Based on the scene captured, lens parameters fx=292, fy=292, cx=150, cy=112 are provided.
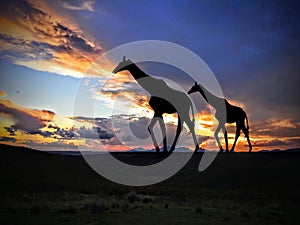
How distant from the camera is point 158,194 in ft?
67.3

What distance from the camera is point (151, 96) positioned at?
2003 centimetres

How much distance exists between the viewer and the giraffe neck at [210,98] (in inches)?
1040

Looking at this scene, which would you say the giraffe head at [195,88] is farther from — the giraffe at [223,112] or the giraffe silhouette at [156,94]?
the giraffe silhouette at [156,94]

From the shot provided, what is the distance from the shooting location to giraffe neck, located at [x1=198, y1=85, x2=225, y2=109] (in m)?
26.4

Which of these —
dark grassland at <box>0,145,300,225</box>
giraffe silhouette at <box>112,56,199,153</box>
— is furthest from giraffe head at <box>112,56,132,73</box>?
dark grassland at <box>0,145,300,225</box>

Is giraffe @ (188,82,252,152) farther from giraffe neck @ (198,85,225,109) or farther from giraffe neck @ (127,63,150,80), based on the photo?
giraffe neck @ (127,63,150,80)

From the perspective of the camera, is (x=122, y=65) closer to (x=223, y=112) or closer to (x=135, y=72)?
(x=135, y=72)

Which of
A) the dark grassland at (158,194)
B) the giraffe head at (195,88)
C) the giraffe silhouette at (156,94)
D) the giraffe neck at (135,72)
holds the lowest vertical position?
the dark grassland at (158,194)

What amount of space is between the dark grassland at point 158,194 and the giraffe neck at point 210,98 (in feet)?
16.5

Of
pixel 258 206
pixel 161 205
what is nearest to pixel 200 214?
pixel 161 205

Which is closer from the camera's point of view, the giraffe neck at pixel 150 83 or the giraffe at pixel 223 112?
the giraffe neck at pixel 150 83

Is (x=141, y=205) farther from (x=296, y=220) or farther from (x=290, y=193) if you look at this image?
(x=290, y=193)

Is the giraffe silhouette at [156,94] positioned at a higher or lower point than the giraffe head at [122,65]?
lower

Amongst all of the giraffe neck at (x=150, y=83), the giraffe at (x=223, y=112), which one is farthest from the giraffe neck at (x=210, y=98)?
the giraffe neck at (x=150, y=83)
